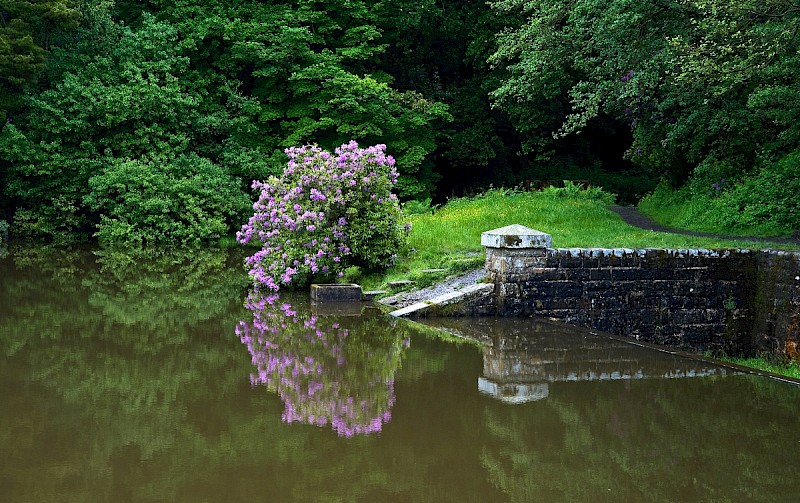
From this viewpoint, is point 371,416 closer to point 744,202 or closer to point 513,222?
point 513,222

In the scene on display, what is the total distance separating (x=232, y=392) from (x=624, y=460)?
133 inches

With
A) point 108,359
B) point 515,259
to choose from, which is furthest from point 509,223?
point 108,359

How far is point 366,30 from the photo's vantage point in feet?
101

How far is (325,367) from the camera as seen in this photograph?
8.55m

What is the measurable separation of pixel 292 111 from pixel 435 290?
59.9ft

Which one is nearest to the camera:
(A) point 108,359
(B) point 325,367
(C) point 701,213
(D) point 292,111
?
(B) point 325,367

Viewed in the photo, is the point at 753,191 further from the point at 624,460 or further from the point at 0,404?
the point at 0,404

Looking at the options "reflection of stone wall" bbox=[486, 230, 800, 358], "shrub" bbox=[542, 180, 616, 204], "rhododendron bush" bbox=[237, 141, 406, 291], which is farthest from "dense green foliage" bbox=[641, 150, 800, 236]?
"rhododendron bush" bbox=[237, 141, 406, 291]

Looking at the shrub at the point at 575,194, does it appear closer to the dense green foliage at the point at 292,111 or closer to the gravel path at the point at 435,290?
the dense green foliage at the point at 292,111

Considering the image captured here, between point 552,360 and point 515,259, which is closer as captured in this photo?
point 552,360

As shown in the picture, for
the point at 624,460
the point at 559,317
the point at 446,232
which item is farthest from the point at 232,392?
the point at 446,232

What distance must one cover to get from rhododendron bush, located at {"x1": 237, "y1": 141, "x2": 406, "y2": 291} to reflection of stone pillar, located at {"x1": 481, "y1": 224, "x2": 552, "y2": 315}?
293 centimetres

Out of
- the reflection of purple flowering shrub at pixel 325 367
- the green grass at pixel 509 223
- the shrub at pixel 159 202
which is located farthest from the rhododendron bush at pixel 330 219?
the shrub at pixel 159 202

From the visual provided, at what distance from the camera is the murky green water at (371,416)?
5.42 metres
